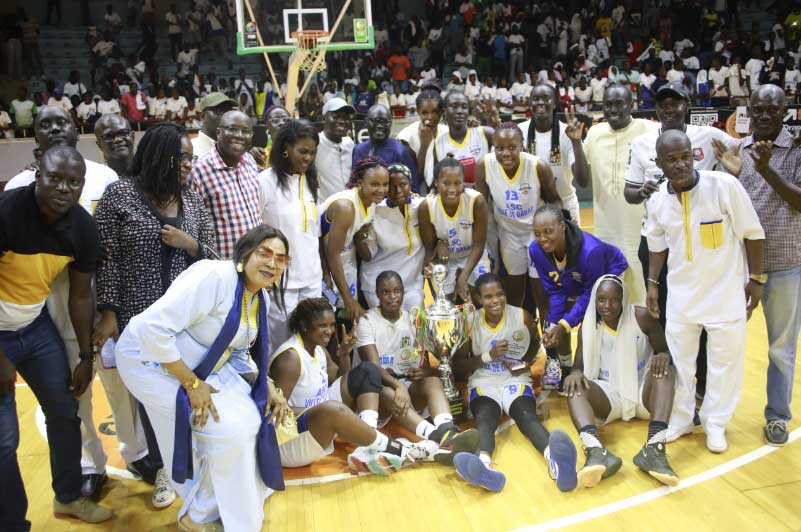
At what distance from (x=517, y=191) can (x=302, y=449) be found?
2.47m

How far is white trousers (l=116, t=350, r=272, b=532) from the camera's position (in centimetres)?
348

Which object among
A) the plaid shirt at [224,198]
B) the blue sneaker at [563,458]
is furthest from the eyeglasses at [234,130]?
the blue sneaker at [563,458]

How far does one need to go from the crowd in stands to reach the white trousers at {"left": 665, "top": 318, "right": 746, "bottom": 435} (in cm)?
994

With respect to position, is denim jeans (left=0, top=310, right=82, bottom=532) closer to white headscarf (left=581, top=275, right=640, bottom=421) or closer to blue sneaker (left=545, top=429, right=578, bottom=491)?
blue sneaker (left=545, top=429, right=578, bottom=491)

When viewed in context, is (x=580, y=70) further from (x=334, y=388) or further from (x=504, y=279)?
(x=334, y=388)

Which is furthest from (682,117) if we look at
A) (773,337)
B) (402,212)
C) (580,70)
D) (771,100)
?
(580,70)

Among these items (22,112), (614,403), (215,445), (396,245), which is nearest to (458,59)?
(22,112)

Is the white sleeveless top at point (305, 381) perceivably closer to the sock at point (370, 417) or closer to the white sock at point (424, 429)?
the sock at point (370, 417)

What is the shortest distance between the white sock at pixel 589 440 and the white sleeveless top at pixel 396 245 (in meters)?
1.73

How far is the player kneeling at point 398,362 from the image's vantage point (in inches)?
184

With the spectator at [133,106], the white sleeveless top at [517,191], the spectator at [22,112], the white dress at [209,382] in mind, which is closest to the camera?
the white dress at [209,382]

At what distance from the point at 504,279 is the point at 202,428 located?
297 cm

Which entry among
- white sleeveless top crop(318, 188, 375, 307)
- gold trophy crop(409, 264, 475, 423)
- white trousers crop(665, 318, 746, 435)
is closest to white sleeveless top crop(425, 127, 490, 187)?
white sleeveless top crop(318, 188, 375, 307)

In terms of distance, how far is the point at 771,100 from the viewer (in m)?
4.28
